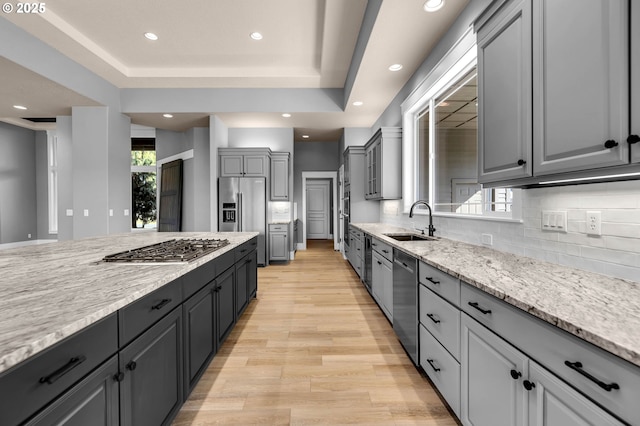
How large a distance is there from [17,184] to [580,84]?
34.5 ft

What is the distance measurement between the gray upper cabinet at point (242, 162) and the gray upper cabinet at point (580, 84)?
474 centimetres

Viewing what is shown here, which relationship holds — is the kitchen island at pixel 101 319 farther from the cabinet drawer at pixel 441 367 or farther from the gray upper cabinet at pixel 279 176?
the gray upper cabinet at pixel 279 176

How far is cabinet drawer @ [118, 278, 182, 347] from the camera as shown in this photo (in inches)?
40.0

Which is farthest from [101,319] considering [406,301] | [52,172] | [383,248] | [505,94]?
[52,172]

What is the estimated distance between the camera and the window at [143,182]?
7.82m

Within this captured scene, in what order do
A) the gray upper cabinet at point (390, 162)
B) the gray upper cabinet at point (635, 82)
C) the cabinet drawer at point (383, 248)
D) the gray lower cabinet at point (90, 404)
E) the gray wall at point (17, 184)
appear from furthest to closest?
the gray wall at point (17, 184) < the gray upper cabinet at point (390, 162) < the cabinet drawer at point (383, 248) < the gray upper cabinet at point (635, 82) < the gray lower cabinet at point (90, 404)

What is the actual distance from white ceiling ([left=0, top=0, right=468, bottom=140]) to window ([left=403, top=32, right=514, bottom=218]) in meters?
0.45

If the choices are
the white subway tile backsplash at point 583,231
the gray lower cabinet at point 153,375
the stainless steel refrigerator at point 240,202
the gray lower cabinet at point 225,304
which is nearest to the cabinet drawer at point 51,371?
the gray lower cabinet at point 153,375

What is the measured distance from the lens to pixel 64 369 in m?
0.76

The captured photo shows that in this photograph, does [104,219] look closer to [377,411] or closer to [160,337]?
[160,337]

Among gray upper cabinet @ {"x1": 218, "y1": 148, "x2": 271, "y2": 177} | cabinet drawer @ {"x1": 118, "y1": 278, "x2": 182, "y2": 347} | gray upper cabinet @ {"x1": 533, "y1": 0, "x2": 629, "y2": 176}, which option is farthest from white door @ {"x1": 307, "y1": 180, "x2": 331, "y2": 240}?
gray upper cabinet @ {"x1": 533, "y1": 0, "x2": 629, "y2": 176}

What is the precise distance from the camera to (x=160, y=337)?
1264 mm

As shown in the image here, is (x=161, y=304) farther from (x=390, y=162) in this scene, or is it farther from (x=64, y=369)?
(x=390, y=162)

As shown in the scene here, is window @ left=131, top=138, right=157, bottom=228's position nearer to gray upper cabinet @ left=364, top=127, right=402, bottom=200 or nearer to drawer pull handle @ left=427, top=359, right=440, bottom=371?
gray upper cabinet @ left=364, top=127, right=402, bottom=200
